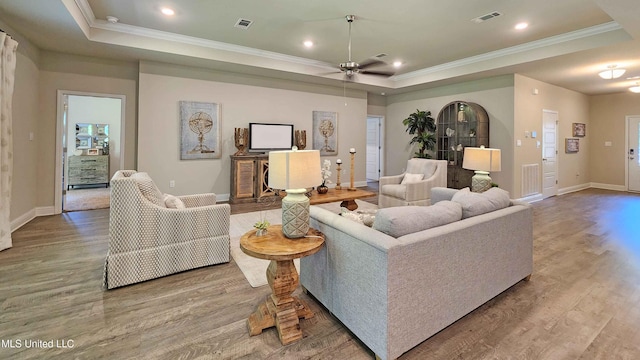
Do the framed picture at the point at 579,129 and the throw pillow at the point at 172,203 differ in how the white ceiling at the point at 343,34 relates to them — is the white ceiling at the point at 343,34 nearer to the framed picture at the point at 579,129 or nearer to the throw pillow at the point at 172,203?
the framed picture at the point at 579,129

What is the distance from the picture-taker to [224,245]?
297 centimetres

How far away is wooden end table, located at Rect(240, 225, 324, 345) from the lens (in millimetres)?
1789

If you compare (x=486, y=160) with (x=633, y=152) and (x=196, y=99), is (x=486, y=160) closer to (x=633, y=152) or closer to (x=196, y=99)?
(x=196, y=99)

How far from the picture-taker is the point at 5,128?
3.30m

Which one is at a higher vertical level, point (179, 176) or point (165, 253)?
point (179, 176)


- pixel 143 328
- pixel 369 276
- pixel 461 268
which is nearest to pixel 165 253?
pixel 143 328

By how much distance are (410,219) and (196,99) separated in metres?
5.22

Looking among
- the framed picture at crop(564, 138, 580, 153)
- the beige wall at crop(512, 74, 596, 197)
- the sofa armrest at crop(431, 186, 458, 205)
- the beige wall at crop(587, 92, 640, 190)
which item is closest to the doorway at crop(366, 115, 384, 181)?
the beige wall at crop(512, 74, 596, 197)

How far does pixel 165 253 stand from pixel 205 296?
0.63 metres

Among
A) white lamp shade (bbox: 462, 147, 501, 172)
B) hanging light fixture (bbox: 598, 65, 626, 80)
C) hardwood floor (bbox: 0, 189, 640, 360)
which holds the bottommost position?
hardwood floor (bbox: 0, 189, 640, 360)

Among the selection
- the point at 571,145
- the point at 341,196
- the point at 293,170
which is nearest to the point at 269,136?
the point at 341,196

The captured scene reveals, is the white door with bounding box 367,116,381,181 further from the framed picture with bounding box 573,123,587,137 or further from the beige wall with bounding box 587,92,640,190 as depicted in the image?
the beige wall with bounding box 587,92,640,190

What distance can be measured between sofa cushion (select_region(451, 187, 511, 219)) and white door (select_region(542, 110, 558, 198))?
5530 mm

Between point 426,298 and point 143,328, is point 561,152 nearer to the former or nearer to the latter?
point 426,298
